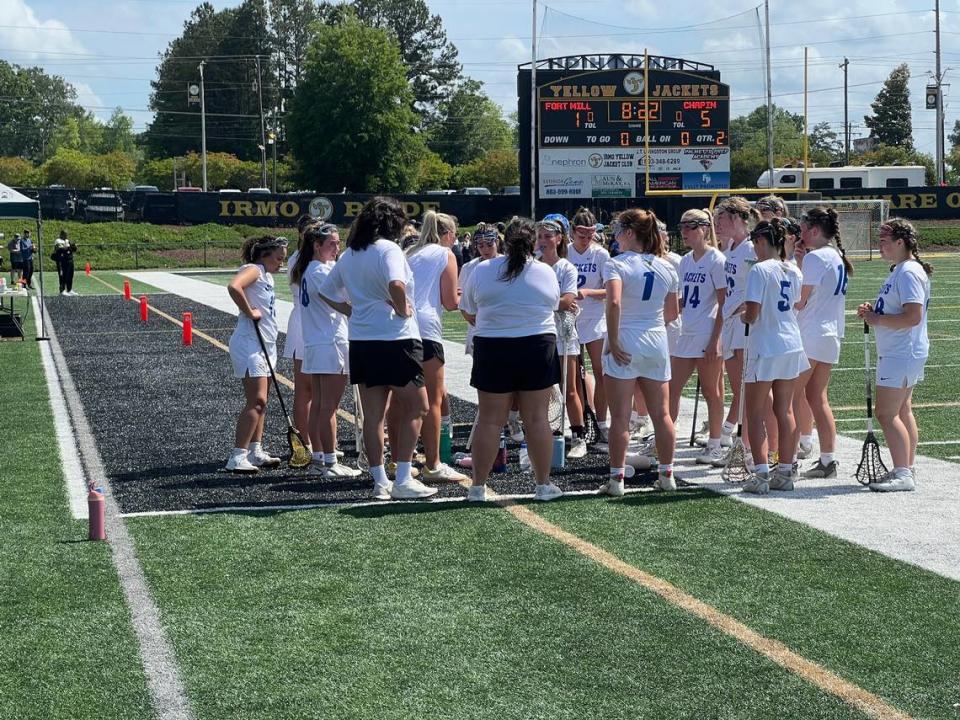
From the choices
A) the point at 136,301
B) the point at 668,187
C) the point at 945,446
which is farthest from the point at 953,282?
the point at 945,446

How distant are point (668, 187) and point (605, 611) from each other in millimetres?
34670

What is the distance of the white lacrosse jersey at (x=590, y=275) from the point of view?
1041 cm

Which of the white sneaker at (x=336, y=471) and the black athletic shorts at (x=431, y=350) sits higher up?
the black athletic shorts at (x=431, y=350)

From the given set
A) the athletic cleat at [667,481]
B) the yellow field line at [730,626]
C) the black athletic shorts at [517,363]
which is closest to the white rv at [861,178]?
the athletic cleat at [667,481]

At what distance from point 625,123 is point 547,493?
1254 inches

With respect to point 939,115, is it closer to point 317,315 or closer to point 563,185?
point 563,185

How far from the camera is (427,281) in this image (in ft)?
28.7

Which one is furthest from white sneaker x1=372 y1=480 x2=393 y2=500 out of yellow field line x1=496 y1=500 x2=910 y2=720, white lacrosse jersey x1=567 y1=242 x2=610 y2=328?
white lacrosse jersey x1=567 y1=242 x2=610 y2=328

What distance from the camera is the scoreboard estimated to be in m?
38.7

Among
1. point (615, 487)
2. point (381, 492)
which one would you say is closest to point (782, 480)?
point (615, 487)

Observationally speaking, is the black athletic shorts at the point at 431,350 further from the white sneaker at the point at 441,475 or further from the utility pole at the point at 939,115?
the utility pole at the point at 939,115

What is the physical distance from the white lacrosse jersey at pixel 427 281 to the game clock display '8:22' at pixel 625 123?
30.9 meters

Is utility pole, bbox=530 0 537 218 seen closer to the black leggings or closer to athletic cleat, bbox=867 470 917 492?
the black leggings

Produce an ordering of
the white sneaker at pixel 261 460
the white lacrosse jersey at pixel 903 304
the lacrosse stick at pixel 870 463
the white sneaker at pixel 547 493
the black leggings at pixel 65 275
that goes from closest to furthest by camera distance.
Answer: the white lacrosse jersey at pixel 903 304 → the white sneaker at pixel 547 493 → the lacrosse stick at pixel 870 463 → the white sneaker at pixel 261 460 → the black leggings at pixel 65 275
